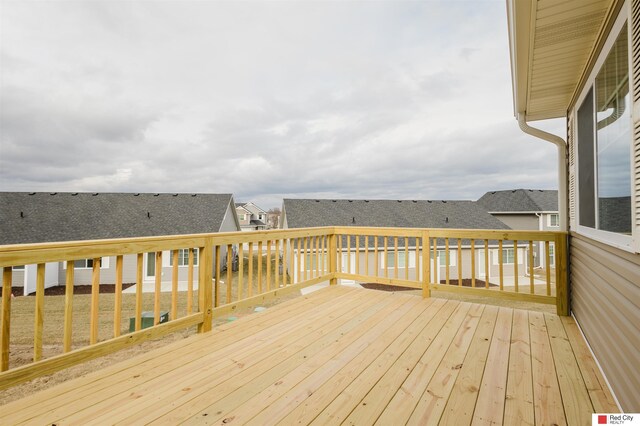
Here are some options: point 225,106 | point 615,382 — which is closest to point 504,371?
point 615,382

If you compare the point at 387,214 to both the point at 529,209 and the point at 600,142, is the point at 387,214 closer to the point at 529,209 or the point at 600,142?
the point at 529,209

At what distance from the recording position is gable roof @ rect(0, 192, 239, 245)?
566 inches

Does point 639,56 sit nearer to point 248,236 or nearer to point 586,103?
point 586,103

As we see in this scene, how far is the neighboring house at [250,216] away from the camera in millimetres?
37622

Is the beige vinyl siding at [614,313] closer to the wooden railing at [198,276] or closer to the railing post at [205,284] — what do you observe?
the wooden railing at [198,276]

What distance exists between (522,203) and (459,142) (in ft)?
25.7

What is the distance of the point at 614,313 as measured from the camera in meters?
1.78

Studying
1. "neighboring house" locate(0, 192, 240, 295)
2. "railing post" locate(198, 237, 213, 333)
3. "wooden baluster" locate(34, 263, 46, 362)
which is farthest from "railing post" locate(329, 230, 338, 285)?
"neighboring house" locate(0, 192, 240, 295)

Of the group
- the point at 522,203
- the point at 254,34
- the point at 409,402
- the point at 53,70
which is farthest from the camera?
the point at 522,203

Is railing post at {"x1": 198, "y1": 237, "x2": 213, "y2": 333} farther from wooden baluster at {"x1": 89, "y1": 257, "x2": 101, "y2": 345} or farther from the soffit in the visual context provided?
the soffit

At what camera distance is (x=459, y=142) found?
18812mm

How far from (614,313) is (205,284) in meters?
3.23

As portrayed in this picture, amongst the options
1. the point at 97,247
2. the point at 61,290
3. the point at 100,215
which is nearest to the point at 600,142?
the point at 97,247

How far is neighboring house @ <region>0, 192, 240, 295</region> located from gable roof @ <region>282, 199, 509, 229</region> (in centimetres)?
480
